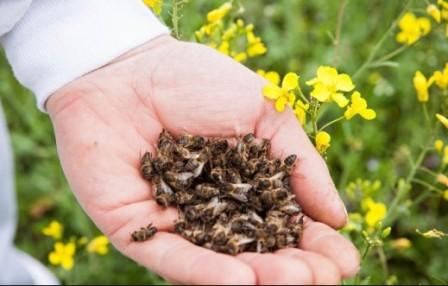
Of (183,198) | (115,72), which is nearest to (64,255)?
(115,72)

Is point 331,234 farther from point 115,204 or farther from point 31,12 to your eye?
point 31,12

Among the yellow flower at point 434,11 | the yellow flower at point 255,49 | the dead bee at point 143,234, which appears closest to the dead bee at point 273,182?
the dead bee at point 143,234

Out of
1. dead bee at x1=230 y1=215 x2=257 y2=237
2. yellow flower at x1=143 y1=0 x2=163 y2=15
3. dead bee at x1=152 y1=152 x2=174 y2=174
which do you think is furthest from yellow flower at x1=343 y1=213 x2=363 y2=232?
yellow flower at x1=143 y1=0 x2=163 y2=15

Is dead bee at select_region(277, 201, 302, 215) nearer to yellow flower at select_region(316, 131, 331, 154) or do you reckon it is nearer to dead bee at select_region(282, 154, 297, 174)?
dead bee at select_region(282, 154, 297, 174)

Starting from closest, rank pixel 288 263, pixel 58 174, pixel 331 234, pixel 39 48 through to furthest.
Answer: pixel 288 263 < pixel 331 234 < pixel 39 48 < pixel 58 174

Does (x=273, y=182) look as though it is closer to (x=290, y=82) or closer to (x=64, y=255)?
(x=290, y=82)

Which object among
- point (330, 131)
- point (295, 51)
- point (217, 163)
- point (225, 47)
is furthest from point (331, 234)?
point (295, 51)
